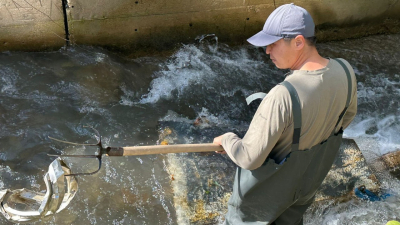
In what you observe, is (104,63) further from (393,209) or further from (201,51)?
(393,209)

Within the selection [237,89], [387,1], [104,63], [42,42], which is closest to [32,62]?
[42,42]

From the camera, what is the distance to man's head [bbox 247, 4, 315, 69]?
82.7 inches

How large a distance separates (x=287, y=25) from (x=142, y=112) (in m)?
3.06

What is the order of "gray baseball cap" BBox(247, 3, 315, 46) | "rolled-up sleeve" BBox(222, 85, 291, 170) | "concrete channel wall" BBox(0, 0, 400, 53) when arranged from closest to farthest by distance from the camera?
"rolled-up sleeve" BBox(222, 85, 291, 170) < "gray baseball cap" BBox(247, 3, 315, 46) < "concrete channel wall" BBox(0, 0, 400, 53)

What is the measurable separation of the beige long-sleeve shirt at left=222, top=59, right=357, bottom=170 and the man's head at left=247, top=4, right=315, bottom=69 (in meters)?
0.11

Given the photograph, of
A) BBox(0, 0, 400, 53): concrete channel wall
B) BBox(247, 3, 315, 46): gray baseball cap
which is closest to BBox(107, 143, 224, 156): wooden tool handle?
BBox(247, 3, 315, 46): gray baseball cap

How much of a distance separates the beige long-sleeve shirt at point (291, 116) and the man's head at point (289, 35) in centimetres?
11

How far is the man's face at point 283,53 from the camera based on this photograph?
7.06ft

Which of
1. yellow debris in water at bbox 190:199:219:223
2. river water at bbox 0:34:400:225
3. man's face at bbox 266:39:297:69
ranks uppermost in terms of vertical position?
man's face at bbox 266:39:297:69

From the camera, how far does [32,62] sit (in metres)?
5.25

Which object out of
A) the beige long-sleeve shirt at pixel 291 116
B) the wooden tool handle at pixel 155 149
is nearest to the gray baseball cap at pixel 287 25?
the beige long-sleeve shirt at pixel 291 116

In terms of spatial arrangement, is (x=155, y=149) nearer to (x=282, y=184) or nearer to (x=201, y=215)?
(x=282, y=184)

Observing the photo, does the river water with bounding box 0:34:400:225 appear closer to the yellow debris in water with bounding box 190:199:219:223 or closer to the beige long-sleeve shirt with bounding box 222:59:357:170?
the yellow debris in water with bounding box 190:199:219:223

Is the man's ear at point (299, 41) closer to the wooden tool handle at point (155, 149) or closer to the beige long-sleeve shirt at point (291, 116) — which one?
the beige long-sleeve shirt at point (291, 116)
